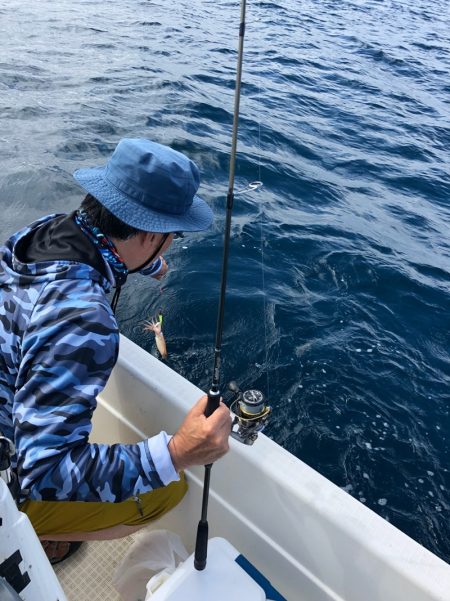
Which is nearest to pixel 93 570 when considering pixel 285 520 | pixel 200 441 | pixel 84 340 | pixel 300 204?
pixel 285 520

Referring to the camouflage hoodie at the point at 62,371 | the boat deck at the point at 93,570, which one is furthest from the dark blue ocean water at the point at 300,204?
the camouflage hoodie at the point at 62,371

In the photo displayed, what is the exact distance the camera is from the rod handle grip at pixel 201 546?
1.94m

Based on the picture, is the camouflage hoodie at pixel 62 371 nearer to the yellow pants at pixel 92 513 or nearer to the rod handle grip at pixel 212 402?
the rod handle grip at pixel 212 402

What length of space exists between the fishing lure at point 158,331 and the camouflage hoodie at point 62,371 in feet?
6.44

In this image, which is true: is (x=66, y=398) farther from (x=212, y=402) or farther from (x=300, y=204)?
(x=300, y=204)

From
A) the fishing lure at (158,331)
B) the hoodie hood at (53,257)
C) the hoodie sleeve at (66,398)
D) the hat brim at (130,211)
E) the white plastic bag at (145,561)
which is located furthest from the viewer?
the fishing lure at (158,331)

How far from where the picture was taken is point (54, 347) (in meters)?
1.55

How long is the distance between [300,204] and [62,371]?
5194 mm

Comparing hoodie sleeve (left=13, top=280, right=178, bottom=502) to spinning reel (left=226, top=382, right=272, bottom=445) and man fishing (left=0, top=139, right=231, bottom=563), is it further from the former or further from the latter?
spinning reel (left=226, top=382, right=272, bottom=445)

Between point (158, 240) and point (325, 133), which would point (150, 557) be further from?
point (325, 133)

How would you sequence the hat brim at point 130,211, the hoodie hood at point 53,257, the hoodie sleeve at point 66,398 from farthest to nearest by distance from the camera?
the hat brim at point 130,211 < the hoodie hood at point 53,257 < the hoodie sleeve at point 66,398

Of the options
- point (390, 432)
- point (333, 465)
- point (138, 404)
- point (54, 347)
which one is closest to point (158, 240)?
point (54, 347)

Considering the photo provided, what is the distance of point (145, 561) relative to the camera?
242 cm

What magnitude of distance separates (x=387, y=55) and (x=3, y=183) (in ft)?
35.0
